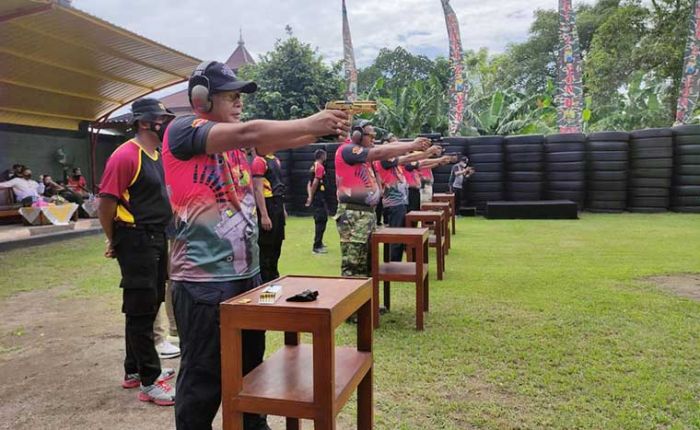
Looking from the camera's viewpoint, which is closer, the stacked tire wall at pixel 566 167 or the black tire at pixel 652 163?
the black tire at pixel 652 163

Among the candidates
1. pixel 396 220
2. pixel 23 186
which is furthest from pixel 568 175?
pixel 23 186

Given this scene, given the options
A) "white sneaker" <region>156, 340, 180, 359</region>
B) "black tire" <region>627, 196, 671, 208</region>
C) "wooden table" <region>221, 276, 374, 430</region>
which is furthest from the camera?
"black tire" <region>627, 196, 671, 208</region>

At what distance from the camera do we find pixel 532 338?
4055 millimetres

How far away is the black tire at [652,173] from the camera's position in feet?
42.4

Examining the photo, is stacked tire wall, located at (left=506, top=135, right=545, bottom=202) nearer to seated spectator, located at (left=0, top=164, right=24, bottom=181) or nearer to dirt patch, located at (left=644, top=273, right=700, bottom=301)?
dirt patch, located at (left=644, top=273, right=700, bottom=301)

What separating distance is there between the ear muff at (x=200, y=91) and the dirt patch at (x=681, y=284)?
514 centimetres

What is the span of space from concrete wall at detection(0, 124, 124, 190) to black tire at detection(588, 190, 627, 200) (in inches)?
660

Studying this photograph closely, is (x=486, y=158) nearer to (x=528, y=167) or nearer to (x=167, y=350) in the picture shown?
(x=528, y=167)

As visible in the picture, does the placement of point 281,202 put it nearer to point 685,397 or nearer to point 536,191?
point 685,397

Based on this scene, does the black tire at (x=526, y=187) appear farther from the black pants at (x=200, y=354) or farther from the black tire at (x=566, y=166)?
the black pants at (x=200, y=354)

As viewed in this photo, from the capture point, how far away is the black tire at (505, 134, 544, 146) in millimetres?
13796

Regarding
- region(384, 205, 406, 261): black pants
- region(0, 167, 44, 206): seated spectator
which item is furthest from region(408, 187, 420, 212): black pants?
region(0, 167, 44, 206): seated spectator

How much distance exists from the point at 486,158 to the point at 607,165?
3.05m

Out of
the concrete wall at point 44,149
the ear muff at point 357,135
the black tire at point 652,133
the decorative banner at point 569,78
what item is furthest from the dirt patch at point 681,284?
the concrete wall at point 44,149
